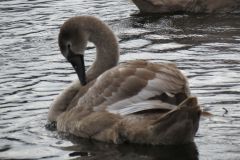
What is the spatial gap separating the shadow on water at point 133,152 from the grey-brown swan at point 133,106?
0.25ft

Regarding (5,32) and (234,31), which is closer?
(234,31)

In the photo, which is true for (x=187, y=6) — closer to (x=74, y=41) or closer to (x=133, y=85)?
(x=74, y=41)

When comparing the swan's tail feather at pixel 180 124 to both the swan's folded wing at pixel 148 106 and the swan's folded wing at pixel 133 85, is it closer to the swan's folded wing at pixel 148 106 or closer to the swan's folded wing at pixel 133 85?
the swan's folded wing at pixel 148 106

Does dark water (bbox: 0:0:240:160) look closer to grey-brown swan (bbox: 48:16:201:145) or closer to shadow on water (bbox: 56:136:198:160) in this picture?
shadow on water (bbox: 56:136:198:160)

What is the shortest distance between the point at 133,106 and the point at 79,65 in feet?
4.95

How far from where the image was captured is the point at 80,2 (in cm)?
1825

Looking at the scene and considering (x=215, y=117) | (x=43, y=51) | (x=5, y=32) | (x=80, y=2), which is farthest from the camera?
(x=80, y=2)

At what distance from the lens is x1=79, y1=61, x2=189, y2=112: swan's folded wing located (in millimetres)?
8609

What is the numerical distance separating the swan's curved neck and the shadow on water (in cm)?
126

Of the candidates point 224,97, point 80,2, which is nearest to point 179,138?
point 224,97

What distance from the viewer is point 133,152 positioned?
8633 millimetres

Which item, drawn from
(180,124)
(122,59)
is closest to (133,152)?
(180,124)

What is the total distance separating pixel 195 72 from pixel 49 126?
2.63 m

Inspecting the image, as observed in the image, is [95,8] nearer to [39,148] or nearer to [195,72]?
[195,72]
